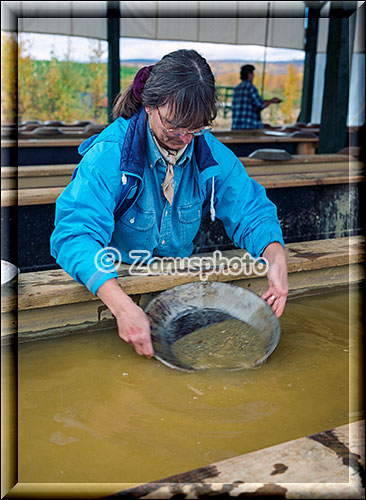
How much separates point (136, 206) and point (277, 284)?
576 mm

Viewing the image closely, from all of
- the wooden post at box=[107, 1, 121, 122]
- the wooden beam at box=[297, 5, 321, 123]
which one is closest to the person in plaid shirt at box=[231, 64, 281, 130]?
the wooden post at box=[107, 1, 121, 122]

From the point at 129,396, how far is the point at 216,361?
316 millimetres

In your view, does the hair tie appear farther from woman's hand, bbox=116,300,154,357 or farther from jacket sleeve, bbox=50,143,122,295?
woman's hand, bbox=116,300,154,357

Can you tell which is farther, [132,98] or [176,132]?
[132,98]

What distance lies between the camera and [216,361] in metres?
1.62

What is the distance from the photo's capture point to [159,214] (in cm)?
184

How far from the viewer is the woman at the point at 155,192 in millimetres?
1471

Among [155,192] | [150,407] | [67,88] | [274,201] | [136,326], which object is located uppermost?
[67,88]

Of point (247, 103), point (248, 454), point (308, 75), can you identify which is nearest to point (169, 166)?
point (248, 454)

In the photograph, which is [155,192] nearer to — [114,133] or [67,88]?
[114,133]

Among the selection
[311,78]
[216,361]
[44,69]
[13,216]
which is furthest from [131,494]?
[44,69]

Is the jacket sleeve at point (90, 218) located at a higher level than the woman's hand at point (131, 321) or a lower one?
higher

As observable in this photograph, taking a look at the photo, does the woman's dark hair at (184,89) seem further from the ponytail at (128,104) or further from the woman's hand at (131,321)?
the woman's hand at (131,321)

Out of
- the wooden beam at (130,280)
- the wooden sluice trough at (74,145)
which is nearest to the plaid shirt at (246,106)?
the wooden sluice trough at (74,145)
